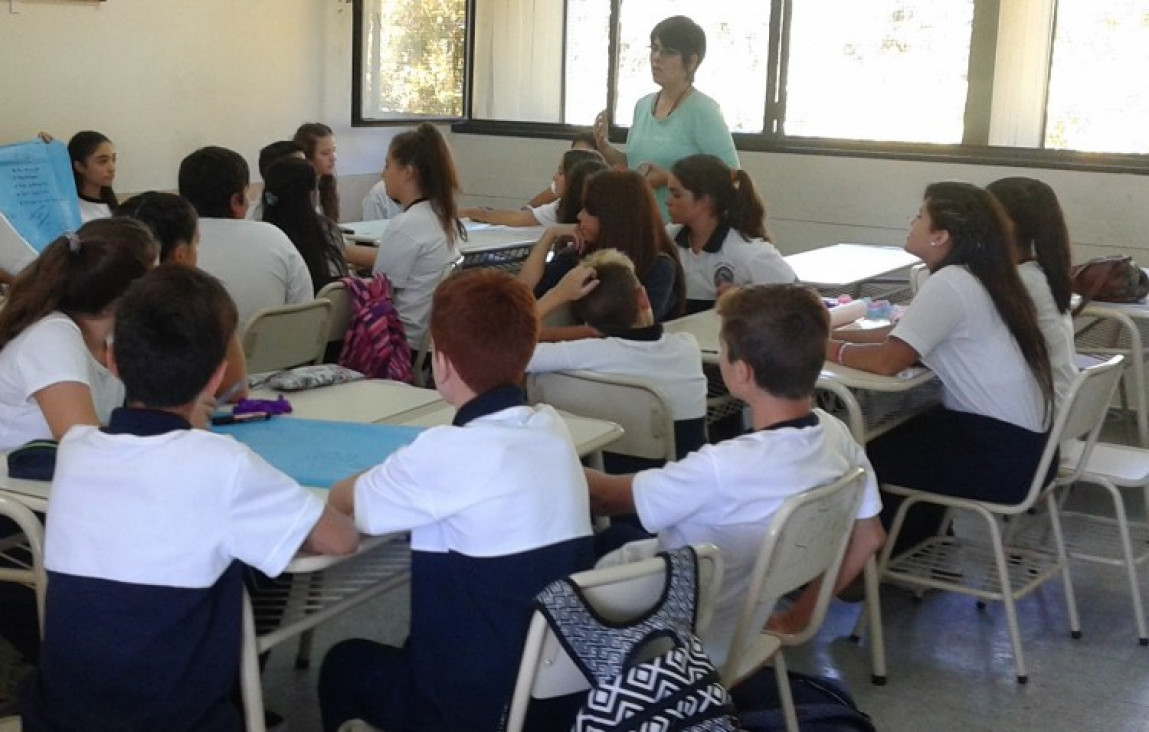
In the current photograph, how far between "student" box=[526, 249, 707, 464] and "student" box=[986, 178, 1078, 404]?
101 centimetres

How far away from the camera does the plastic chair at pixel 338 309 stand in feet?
12.7

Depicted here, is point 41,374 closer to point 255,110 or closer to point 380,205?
point 380,205

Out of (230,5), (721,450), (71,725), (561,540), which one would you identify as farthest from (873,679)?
(230,5)

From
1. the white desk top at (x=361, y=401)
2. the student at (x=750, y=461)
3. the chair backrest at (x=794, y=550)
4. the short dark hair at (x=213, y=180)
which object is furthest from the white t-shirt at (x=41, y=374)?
the short dark hair at (x=213, y=180)

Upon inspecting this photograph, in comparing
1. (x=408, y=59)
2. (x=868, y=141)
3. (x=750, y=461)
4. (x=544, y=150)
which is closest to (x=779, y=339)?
(x=750, y=461)

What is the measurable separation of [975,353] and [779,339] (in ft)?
4.05

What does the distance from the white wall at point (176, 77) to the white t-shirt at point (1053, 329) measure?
3946mm

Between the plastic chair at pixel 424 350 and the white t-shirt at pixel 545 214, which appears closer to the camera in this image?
the plastic chair at pixel 424 350

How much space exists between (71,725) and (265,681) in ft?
3.85

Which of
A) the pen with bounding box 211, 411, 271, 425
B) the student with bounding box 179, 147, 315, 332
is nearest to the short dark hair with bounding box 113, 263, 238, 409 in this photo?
the pen with bounding box 211, 411, 271, 425

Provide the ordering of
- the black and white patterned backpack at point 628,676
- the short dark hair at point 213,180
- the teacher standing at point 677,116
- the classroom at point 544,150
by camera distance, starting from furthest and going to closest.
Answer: the teacher standing at point 677,116 < the short dark hair at point 213,180 < the classroom at point 544,150 < the black and white patterned backpack at point 628,676

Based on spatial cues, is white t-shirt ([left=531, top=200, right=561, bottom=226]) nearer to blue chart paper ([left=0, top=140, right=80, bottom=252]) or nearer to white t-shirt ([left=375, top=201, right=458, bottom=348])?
white t-shirt ([left=375, top=201, right=458, bottom=348])

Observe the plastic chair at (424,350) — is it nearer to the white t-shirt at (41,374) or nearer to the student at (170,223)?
the student at (170,223)

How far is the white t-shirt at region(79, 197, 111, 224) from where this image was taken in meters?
5.09
